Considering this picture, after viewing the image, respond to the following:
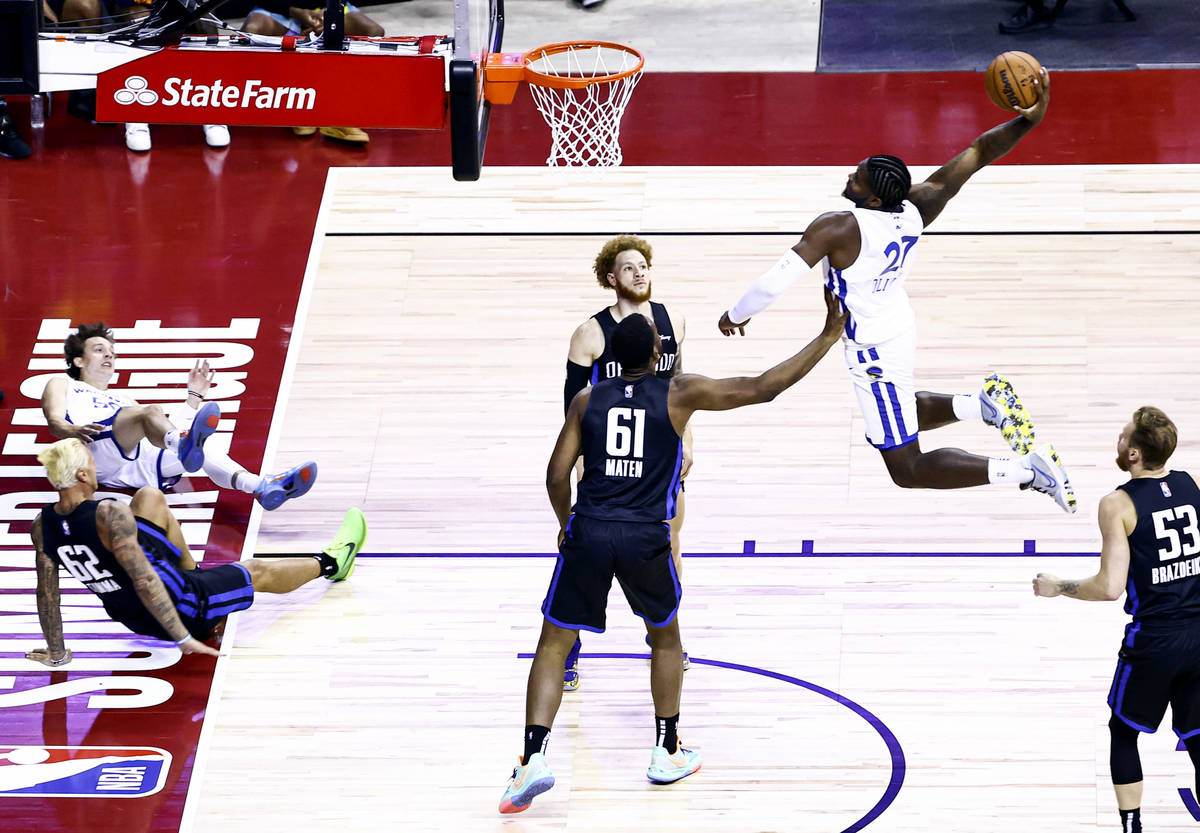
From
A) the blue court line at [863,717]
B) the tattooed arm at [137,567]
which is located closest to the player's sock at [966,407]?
the blue court line at [863,717]

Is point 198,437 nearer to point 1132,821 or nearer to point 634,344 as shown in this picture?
point 634,344

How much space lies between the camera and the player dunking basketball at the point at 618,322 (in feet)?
22.5

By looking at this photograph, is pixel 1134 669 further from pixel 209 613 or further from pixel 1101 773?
pixel 209 613

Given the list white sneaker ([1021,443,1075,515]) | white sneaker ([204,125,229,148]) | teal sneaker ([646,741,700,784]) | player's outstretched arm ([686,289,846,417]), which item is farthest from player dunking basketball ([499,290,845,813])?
white sneaker ([204,125,229,148])

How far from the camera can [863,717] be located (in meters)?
7.02

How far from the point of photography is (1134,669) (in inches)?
233

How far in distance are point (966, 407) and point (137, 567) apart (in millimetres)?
3562

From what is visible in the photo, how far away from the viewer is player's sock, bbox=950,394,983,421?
291 inches

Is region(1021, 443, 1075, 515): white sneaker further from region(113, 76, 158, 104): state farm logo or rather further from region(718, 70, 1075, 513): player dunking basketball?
region(113, 76, 158, 104): state farm logo

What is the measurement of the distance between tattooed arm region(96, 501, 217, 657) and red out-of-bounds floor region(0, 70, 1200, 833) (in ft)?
1.41

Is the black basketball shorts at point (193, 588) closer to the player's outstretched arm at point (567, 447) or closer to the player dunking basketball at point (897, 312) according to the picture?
the player's outstretched arm at point (567, 447)

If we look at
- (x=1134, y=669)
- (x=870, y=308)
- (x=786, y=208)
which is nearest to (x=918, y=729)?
(x=1134, y=669)

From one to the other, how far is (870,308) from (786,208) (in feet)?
13.3

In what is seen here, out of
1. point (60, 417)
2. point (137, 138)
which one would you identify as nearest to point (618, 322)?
point (60, 417)
